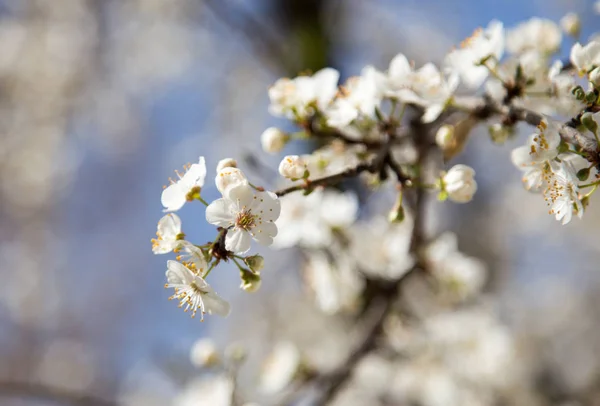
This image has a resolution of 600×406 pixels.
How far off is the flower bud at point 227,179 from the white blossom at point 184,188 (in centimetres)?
3

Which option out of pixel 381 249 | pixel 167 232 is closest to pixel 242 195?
pixel 167 232

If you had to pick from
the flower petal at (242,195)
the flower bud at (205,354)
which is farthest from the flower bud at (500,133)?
the flower bud at (205,354)

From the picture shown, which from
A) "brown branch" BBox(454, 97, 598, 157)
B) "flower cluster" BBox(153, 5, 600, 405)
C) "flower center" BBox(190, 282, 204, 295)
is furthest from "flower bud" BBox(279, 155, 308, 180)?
"brown branch" BBox(454, 97, 598, 157)

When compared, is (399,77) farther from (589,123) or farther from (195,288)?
(195,288)

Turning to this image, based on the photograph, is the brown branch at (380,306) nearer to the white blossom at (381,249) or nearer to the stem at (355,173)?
the white blossom at (381,249)

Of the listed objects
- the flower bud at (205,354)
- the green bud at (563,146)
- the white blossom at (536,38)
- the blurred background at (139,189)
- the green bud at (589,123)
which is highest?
the blurred background at (139,189)

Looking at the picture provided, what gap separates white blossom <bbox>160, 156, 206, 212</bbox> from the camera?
32.1 inches

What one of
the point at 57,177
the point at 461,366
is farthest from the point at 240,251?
the point at 57,177

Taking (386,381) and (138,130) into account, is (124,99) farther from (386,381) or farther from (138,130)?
(386,381)

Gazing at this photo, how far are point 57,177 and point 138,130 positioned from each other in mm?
1095

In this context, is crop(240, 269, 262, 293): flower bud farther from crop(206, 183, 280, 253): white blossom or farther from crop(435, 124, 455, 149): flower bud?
crop(435, 124, 455, 149): flower bud

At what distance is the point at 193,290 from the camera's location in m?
0.81

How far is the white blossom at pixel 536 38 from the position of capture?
3.73 feet

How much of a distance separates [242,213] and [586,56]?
61 cm
